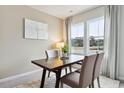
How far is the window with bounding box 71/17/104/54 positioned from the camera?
146 inches

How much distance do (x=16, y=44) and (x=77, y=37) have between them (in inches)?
99.0

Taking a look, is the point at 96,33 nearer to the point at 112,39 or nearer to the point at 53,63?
the point at 112,39

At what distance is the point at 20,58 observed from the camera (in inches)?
130

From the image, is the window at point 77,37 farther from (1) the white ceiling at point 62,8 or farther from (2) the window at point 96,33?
(1) the white ceiling at point 62,8

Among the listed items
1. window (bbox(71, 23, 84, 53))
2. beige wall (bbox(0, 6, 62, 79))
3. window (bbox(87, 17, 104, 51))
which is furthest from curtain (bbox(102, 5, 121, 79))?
beige wall (bbox(0, 6, 62, 79))

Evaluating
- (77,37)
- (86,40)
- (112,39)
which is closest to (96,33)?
(86,40)

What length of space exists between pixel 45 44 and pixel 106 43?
2.22 metres

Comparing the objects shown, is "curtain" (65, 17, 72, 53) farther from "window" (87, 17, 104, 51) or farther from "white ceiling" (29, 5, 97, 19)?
"window" (87, 17, 104, 51)

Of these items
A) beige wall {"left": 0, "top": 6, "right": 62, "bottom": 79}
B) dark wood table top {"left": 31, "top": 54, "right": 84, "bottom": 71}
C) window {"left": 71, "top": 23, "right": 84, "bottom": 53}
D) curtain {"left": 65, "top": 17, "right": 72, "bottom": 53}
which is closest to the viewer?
dark wood table top {"left": 31, "top": 54, "right": 84, "bottom": 71}

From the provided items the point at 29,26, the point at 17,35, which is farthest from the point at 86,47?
the point at 17,35

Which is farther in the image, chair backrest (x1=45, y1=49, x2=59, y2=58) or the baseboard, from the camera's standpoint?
chair backrest (x1=45, y1=49, x2=59, y2=58)

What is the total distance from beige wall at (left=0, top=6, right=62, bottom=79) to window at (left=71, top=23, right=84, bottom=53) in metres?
1.40
